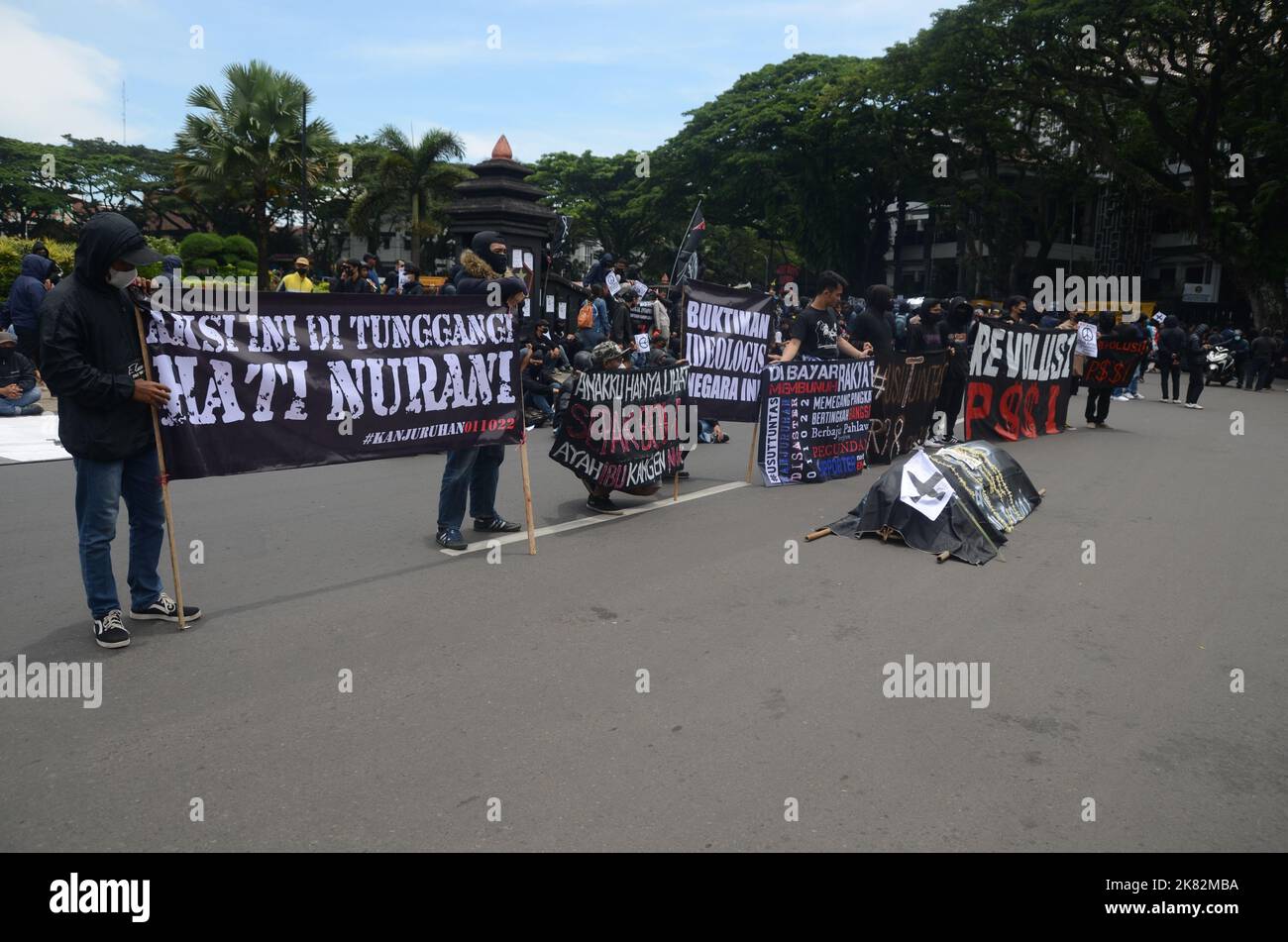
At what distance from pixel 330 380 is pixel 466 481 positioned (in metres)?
1.28

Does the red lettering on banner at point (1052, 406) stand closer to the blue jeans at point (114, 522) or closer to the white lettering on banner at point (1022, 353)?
the white lettering on banner at point (1022, 353)

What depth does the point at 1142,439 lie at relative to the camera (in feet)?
45.4

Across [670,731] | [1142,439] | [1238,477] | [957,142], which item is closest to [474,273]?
[670,731]

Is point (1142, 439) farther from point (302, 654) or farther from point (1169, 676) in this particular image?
point (302, 654)

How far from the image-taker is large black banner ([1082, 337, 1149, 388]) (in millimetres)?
14961

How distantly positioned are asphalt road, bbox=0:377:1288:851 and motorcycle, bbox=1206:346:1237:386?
23665 mm

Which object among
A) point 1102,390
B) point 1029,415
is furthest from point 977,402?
point 1102,390

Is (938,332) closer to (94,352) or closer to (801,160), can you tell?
(94,352)

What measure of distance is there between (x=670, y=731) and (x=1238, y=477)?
968cm

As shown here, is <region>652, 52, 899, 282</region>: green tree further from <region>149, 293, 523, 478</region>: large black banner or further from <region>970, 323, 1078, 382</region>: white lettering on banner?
<region>149, 293, 523, 478</region>: large black banner

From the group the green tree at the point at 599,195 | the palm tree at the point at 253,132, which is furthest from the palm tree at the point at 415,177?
the green tree at the point at 599,195

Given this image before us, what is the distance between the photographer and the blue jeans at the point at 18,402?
12.0 m

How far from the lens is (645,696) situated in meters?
4.19

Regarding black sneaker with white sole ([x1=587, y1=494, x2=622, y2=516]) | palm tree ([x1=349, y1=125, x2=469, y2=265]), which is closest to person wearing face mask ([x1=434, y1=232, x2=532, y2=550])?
black sneaker with white sole ([x1=587, y1=494, x2=622, y2=516])
